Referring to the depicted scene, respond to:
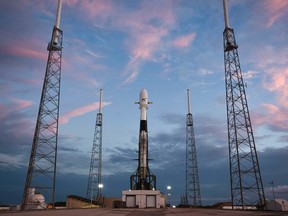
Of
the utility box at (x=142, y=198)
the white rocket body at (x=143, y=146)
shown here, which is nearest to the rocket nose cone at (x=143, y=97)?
the white rocket body at (x=143, y=146)

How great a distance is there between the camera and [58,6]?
1905 inches

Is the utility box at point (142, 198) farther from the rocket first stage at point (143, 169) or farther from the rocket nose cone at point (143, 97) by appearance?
the rocket nose cone at point (143, 97)

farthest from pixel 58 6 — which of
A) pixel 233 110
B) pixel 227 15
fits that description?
pixel 233 110

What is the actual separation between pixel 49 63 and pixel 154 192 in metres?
41.3

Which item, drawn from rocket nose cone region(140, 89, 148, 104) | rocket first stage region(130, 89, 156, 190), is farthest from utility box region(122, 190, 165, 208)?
rocket nose cone region(140, 89, 148, 104)

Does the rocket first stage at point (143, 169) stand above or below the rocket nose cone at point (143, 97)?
below

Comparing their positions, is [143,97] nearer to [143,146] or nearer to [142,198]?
[143,146]

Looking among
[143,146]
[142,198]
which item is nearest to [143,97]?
[143,146]

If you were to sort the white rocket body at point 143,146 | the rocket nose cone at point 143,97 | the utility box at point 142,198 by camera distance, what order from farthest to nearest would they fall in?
the rocket nose cone at point 143,97, the white rocket body at point 143,146, the utility box at point 142,198

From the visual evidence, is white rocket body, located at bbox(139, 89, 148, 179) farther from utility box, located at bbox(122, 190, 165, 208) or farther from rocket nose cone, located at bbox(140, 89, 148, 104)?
utility box, located at bbox(122, 190, 165, 208)

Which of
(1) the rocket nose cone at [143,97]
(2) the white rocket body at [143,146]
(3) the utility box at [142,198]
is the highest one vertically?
(1) the rocket nose cone at [143,97]

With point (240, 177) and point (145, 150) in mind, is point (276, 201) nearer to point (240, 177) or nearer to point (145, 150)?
point (240, 177)

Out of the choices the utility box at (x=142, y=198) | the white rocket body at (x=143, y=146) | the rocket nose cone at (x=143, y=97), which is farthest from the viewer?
the rocket nose cone at (x=143, y=97)

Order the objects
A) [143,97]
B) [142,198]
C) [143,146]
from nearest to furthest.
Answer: [142,198]
[143,146]
[143,97]
